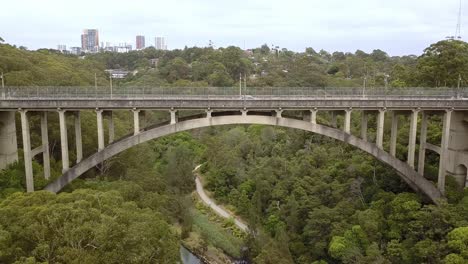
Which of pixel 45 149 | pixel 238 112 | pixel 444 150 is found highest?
pixel 238 112

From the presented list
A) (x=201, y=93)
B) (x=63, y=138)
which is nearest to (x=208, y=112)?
(x=201, y=93)

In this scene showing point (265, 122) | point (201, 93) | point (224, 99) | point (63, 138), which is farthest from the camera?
point (201, 93)

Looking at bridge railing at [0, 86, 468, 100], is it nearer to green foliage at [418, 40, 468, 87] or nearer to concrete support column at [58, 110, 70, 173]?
concrete support column at [58, 110, 70, 173]

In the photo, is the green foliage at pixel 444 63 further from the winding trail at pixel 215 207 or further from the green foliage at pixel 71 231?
the green foliage at pixel 71 231

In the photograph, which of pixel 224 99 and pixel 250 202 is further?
pixel 250 202

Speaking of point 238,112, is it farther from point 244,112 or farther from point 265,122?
point 265,122

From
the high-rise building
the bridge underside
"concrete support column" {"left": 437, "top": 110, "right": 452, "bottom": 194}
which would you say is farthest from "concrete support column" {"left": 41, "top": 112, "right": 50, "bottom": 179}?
the high-rise building

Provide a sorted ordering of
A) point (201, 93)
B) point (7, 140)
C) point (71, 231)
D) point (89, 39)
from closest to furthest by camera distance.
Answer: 1. point (71, 231)
2. point (7, 140)
3. point (201, 93)
4. point (89, 39)

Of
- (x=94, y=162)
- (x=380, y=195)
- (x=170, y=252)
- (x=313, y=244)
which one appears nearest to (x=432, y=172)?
(x=380, y=195)

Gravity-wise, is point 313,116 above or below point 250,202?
above
